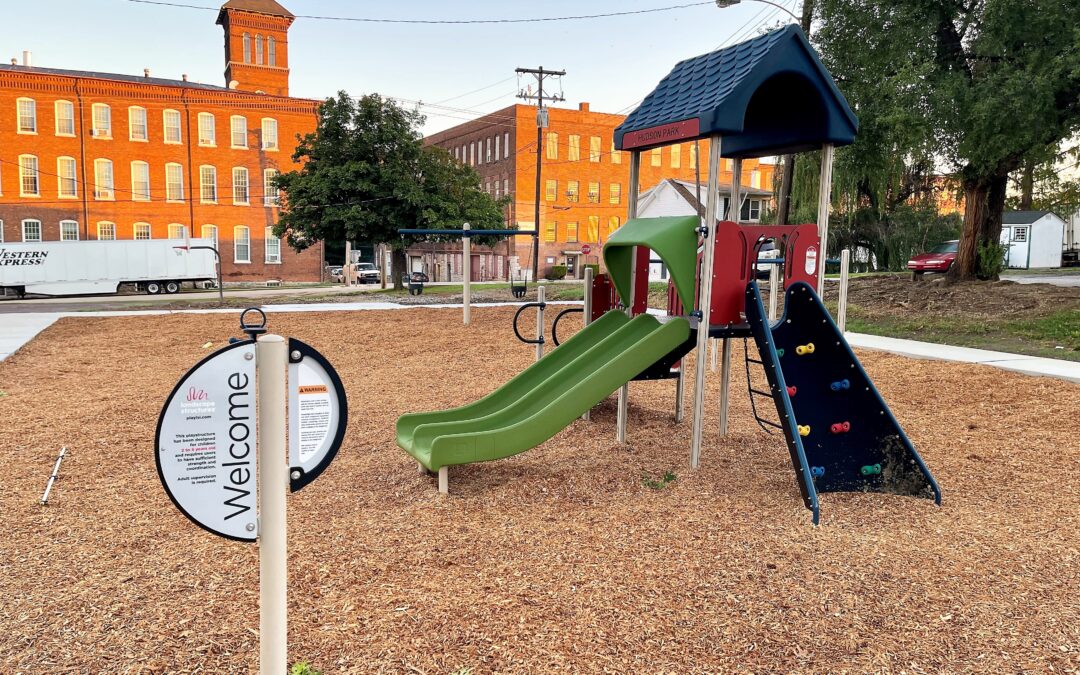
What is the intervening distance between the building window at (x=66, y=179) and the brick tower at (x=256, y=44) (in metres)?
14.2

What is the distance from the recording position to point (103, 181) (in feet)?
154

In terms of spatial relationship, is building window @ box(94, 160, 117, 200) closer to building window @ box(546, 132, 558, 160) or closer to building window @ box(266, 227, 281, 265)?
building window @ box(266, 227, 281, 265)

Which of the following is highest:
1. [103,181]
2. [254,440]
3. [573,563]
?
[103,181]

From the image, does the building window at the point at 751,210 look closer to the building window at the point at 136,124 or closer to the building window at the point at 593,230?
the building window at the point at 593,230

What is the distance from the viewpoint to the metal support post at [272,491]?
2.28 metres

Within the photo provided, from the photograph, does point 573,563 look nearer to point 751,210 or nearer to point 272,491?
point 272,491

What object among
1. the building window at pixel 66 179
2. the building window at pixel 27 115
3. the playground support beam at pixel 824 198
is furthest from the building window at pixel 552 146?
the playground support beam at pixel 824 198

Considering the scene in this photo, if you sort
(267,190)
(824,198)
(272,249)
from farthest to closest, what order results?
1. (272,249)
2. (267,190)
3. (824,198)

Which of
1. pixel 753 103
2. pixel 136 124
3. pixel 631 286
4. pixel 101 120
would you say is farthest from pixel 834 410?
pixel 101 120

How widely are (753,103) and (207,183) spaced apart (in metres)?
48.2

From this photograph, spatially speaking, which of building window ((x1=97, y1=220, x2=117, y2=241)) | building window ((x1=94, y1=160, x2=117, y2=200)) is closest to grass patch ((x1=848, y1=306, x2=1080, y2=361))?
building window ((x1=97, y1=220, x2=117, y2=241))

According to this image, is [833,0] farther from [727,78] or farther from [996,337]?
[727,78]

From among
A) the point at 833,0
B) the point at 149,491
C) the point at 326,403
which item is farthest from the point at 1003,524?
the point at 833,0

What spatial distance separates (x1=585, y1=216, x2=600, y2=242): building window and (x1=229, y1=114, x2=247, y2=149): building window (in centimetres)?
2686
